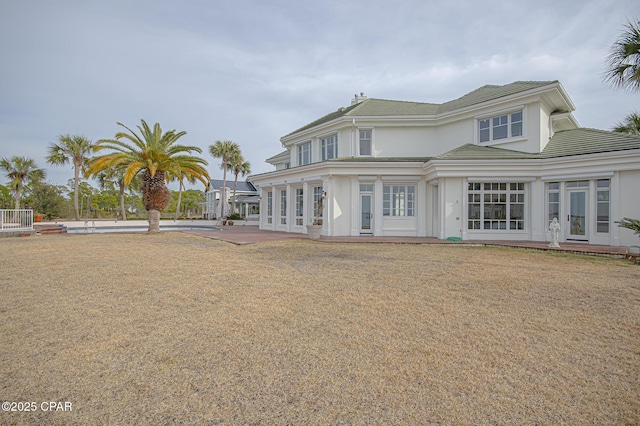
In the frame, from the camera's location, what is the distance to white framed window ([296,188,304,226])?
72.0 ft

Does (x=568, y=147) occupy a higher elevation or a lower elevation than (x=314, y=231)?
higher

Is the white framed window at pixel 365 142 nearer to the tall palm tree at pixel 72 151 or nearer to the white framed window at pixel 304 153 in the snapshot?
the white framed window at pixel 304 153

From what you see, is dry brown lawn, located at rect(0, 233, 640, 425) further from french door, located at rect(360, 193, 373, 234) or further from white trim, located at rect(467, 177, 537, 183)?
french door, located at rect(360, 193, 373, 234)

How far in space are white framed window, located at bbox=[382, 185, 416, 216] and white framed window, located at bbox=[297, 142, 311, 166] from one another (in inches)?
291

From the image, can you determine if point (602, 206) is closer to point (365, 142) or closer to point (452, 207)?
point (452, 207)

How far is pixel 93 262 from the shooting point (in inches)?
408

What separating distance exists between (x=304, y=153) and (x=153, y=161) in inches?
389

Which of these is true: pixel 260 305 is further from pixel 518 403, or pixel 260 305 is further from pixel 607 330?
pixel 607 330

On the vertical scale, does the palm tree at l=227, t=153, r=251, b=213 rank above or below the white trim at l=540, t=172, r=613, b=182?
above

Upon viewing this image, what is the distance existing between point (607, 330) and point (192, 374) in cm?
564

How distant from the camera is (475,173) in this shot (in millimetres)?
16562

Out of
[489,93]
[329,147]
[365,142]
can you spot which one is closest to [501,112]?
[489,93]

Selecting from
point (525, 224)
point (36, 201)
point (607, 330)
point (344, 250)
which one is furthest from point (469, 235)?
point (36, 201)

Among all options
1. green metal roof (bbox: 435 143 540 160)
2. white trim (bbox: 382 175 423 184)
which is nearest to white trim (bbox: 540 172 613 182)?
green metal roof (bbox: 435 143 540 160)
